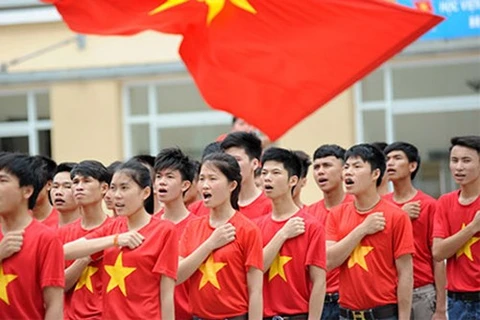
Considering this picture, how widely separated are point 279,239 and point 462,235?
51.7 inches

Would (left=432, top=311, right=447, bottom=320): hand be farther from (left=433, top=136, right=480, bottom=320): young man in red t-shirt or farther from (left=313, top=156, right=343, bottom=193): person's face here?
(left=313, top=156, right=343, bottom=193): person's face

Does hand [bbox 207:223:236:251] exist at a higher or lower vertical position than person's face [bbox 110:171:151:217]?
lower

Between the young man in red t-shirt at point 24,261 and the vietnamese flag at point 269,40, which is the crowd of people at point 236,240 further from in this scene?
the vietnamese flag at point 269,40

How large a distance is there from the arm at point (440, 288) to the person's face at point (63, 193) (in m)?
2.67

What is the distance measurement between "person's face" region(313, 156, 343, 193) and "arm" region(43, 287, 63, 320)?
300 centimetres

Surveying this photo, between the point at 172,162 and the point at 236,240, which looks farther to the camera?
the point at 172,162

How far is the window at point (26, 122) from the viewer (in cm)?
1656

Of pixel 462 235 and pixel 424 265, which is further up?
pixel 462 235

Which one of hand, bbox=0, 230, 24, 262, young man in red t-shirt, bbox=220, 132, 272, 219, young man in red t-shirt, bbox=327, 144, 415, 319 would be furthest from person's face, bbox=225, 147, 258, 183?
hand, bbox=0, 230, 24, 262

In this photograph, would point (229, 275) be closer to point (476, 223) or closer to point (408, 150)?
point (476, 223)

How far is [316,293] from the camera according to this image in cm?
709

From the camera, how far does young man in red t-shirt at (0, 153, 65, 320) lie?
5.81 metres

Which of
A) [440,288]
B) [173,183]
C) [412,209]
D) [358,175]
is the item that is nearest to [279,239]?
[358,175]

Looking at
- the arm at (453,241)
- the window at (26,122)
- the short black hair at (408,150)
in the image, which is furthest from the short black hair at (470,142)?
the window at (26,122)
